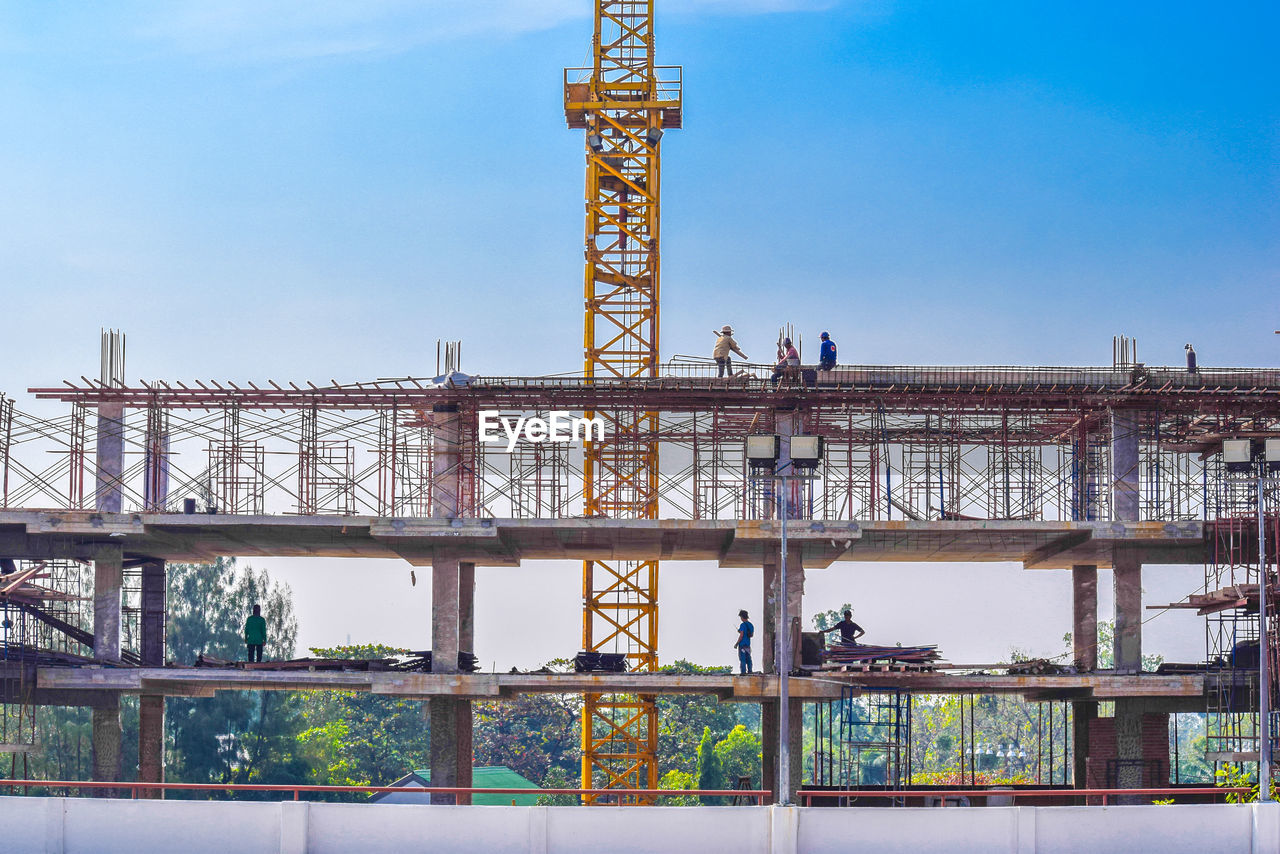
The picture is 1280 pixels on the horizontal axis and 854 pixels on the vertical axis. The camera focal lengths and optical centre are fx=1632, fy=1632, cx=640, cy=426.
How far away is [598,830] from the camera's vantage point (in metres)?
25.4

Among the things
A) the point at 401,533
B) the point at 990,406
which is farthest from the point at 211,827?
the point at 990,406

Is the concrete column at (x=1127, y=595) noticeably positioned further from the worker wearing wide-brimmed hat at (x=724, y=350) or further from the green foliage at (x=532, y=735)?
the green foliage at (x=532, y=735)

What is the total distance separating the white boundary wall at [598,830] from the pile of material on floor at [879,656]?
16.9 metres

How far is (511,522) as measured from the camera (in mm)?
43688

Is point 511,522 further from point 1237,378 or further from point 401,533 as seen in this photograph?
point 1237,378

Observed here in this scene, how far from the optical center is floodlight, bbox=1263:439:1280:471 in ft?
118

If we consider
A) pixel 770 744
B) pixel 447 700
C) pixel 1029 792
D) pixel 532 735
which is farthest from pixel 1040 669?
pixel 532 735

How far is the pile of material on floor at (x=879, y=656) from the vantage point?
4272 cm

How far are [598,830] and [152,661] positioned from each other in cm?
2605

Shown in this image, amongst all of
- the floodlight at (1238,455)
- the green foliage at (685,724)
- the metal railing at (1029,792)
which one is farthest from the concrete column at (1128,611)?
the green foliage at (685,724)

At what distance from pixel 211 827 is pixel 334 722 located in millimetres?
72696

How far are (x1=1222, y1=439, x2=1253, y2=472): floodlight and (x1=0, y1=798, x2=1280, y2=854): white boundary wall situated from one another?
12.7m

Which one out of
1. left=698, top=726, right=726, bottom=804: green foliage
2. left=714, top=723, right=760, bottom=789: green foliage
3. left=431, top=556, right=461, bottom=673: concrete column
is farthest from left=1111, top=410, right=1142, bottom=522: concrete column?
left=698, top=726, right=726, bottom=804: green foliage

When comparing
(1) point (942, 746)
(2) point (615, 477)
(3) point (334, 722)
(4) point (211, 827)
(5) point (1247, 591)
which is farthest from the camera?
(1) point (942, 746)
